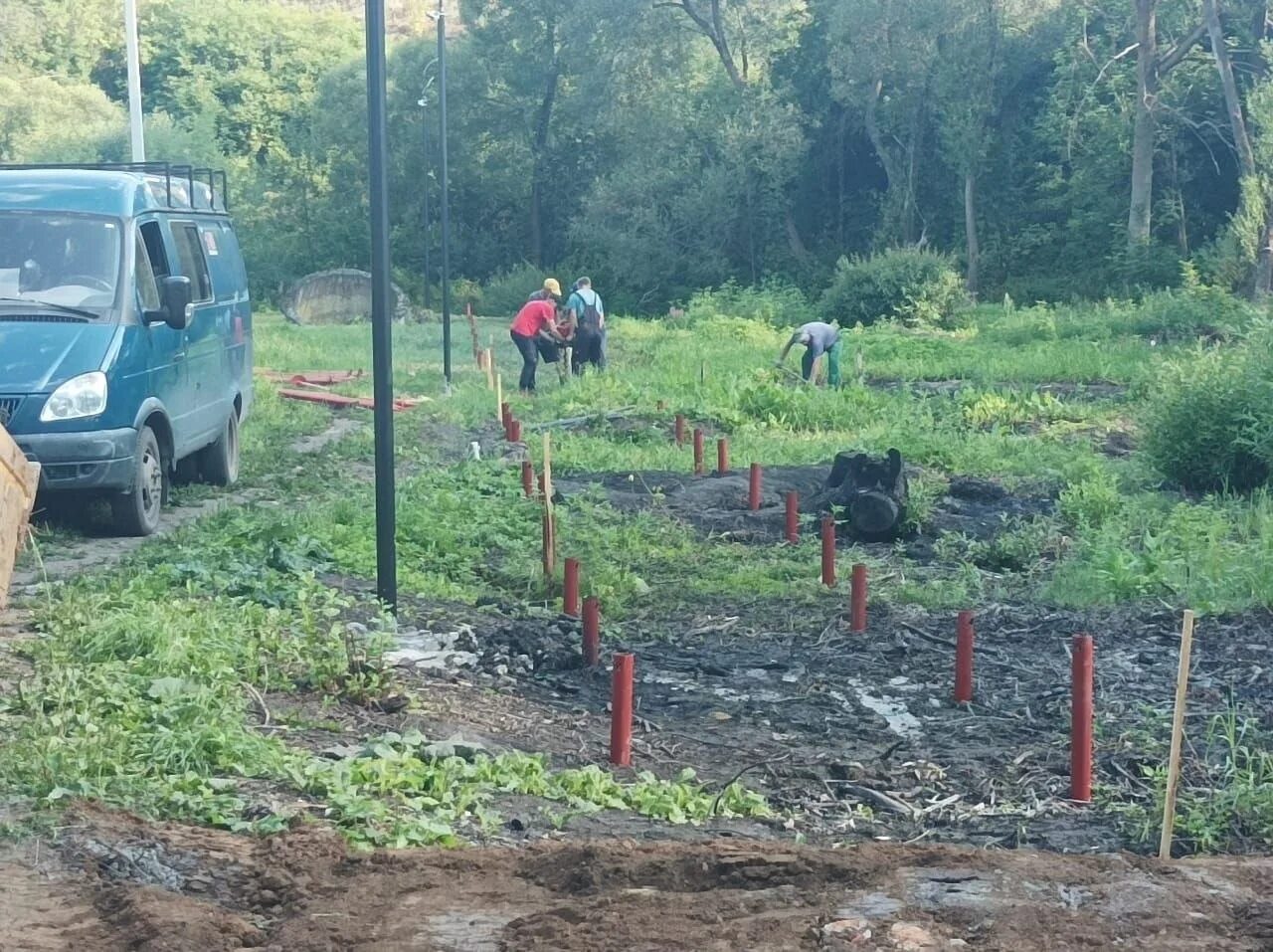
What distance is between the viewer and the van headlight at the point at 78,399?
10195 millimetres

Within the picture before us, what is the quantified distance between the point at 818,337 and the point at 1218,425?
7.73 m

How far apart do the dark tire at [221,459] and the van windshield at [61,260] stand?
2.73 meters

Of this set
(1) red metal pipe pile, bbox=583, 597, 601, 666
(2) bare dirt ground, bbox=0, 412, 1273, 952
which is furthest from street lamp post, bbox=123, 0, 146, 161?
(1) red metal pipe pile, bbox=583, 597, 601, 666

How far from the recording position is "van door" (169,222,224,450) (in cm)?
1220

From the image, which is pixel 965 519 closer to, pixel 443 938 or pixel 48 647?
pixel 48 647

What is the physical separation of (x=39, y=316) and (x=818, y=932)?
25.9ft

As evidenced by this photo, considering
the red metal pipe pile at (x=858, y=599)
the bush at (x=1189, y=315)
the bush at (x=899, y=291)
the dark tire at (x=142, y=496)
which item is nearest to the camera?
the red metal pipe pile at (x=858, y=599)

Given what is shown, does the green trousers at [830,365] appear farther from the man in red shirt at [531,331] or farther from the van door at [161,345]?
the van door at [161,345]

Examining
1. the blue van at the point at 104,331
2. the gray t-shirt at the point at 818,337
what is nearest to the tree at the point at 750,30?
the gray t-shirt at the point at 818,337

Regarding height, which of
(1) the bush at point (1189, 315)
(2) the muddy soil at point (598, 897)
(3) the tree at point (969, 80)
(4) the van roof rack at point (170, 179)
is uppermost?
(3) the tree at point (969, 80)

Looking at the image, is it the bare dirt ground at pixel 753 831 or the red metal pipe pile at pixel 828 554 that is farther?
the red metal pipe pile at pixel 828 554

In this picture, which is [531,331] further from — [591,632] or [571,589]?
[591,632]

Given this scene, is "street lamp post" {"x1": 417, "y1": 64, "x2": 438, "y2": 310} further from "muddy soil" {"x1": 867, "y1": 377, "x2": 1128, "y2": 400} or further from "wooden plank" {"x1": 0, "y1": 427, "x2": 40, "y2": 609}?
"wooden plank" {"x1": 0, "y1": 427, "x2": 40, "y2": 609}

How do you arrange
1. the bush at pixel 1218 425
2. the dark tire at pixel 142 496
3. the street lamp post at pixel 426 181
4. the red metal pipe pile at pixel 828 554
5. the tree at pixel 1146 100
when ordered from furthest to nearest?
the tree at pixel 1146 100
the street lamp post at pixel 426 181
the bush at pixel 1218 425
the dark tire at pixel 142 496
the red metal pipe pile at pixel 828 554
